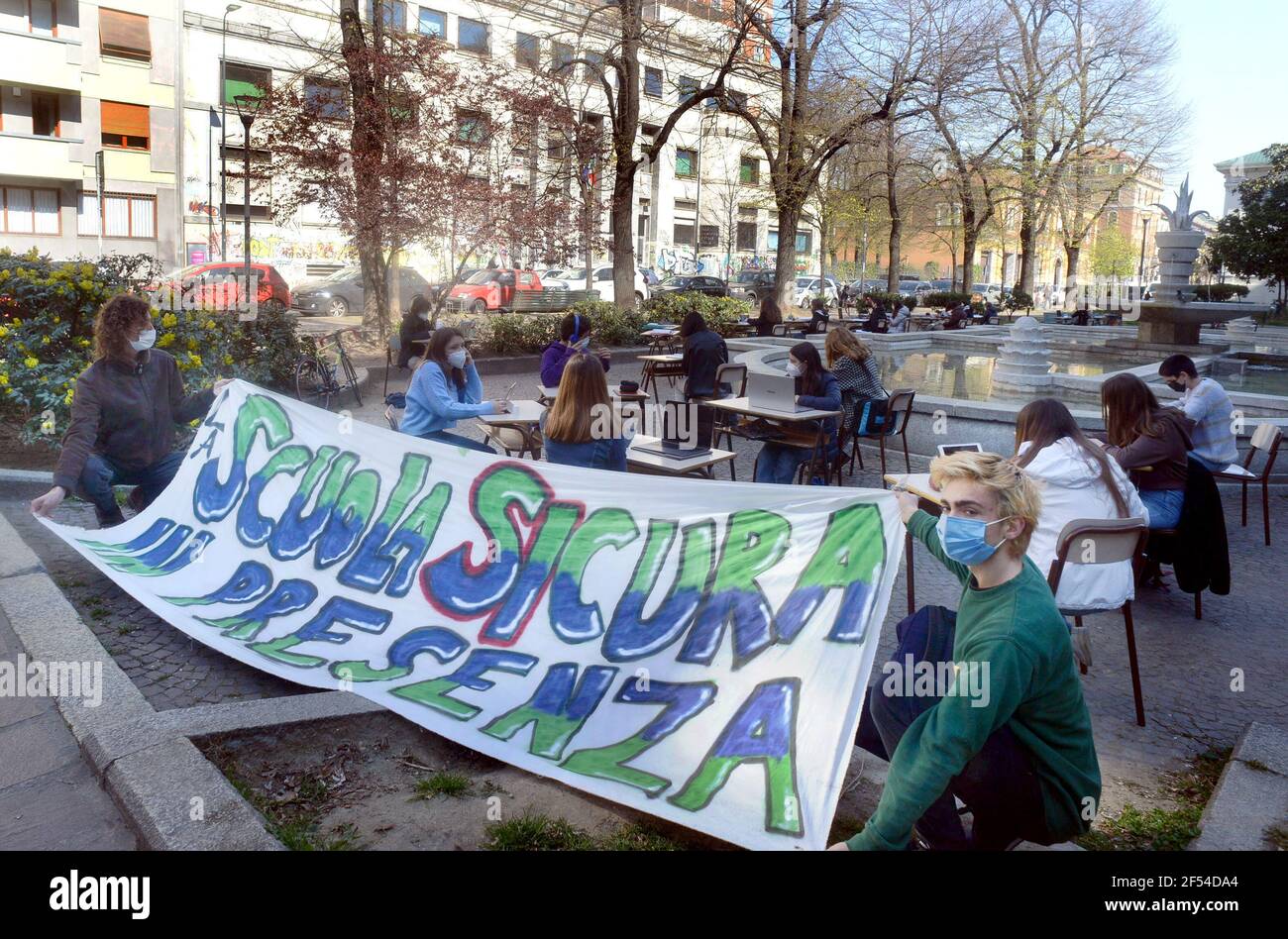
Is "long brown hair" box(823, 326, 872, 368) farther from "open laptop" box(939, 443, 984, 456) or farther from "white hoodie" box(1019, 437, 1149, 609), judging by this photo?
"white hoodie" box(1019, 437, 1149, 609)

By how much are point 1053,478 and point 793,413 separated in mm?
3218

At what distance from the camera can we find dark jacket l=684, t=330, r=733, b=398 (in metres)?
10.6

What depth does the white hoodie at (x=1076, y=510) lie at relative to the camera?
457 cm

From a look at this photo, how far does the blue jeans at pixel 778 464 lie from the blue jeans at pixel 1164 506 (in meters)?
2.68

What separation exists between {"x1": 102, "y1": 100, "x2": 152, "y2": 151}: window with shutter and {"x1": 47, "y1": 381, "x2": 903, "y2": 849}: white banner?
3567 centimetres

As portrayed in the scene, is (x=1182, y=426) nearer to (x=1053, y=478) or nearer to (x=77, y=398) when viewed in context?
(x=1053, y=478)

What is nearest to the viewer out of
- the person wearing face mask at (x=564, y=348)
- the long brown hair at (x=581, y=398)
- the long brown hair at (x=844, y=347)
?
the long brown hair at (x=581, y=398)

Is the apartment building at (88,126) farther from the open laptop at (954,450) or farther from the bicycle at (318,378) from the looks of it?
the open laptop at (954,450)

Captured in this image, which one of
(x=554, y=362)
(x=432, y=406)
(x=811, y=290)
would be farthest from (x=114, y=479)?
(x=811, y=290)

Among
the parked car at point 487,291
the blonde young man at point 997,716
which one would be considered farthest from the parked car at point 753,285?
the blonde young man at point 997,716

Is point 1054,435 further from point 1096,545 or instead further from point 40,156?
point 40,156

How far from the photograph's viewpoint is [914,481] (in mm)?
4781

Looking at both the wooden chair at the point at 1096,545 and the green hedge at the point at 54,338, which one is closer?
the wooden chair at the point at 1096,545
